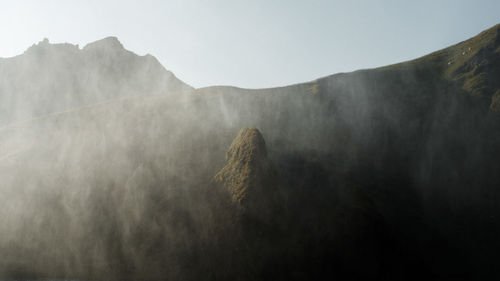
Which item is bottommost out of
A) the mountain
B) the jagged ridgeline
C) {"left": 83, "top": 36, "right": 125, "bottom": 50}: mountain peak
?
the jagged ridgeline

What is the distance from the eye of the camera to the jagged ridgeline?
109 ft

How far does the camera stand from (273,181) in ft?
123

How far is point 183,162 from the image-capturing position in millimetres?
42219

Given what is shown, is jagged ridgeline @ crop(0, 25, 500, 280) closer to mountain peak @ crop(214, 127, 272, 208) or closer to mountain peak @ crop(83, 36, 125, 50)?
mountain peak @ crop(214, 127, 272, 208)

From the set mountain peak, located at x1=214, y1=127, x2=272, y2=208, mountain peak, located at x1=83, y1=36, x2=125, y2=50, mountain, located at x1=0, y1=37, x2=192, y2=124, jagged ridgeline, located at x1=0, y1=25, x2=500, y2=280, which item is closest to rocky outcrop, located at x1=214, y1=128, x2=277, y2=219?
mountain peak, located at x1=214, y1=127, x2=272, y2=208

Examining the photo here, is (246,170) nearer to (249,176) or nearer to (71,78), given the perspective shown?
(249,176)

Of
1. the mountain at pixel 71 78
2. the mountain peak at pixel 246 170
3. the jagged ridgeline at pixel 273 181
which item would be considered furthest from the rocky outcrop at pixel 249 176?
the mountain at pixel 71 78

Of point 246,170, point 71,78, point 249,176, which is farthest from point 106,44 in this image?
point 249,176

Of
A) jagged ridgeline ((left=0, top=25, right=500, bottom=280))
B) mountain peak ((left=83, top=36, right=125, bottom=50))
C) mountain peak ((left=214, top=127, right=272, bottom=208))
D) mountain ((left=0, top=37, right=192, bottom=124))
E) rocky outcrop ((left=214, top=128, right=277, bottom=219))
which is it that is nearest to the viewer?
jagged ridgeline ((left=0, top=25, right=500, bottom=280))

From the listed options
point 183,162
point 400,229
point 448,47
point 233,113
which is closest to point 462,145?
point 400,229

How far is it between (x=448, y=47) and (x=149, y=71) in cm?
12855

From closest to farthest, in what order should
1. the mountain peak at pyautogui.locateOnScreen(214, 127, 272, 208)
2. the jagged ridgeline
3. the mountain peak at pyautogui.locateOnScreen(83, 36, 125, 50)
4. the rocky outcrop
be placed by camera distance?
the jagged ridgeline, the rocky outcrop, the mountain peak at pyautogui.locateOnScreen(214, 127, 272, 208), the mountain peak at pyautogui.locateOnScreen(83, 36, 125, 50)

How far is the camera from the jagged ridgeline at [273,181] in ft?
109

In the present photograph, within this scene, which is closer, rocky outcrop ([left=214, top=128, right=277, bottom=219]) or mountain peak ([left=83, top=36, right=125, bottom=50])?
rocky outcrop ([left=214, top=128, right=277, bottom=219])
